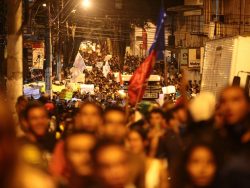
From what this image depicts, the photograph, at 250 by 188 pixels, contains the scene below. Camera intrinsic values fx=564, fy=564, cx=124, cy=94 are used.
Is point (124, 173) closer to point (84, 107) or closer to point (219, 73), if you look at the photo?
point (84, 107)

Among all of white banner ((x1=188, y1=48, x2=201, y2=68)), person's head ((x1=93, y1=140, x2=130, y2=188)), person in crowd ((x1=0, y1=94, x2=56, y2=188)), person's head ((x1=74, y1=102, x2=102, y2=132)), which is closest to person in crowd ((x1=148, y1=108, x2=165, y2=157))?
person's head ((x1=74, y1=102, x2=102, y2=132))

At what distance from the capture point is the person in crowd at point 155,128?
582cm

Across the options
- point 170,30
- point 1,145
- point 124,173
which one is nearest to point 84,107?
point 124,173

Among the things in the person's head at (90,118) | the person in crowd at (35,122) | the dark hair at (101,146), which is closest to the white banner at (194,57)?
the person's head at (90,118)

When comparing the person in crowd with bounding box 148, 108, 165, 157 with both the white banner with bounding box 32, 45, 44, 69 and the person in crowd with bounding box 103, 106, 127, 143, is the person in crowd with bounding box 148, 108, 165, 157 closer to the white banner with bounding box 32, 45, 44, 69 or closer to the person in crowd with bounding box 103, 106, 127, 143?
the person in crowd with bounding box 103, 106, 127, 143

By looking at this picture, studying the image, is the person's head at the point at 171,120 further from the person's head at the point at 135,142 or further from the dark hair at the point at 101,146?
the dark hair at the point at 101,146

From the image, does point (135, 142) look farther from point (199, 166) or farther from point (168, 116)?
point (168, 116)

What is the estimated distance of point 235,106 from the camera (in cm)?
477

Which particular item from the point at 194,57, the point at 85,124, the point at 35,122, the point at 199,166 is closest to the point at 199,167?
the point at 199,166

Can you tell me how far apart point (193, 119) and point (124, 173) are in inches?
68.9

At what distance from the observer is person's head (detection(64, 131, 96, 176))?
430cm

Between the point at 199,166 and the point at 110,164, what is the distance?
807mm

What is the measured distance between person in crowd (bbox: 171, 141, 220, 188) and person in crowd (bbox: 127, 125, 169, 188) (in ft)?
A: 2.84

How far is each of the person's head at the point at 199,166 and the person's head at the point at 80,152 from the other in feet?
2.33
